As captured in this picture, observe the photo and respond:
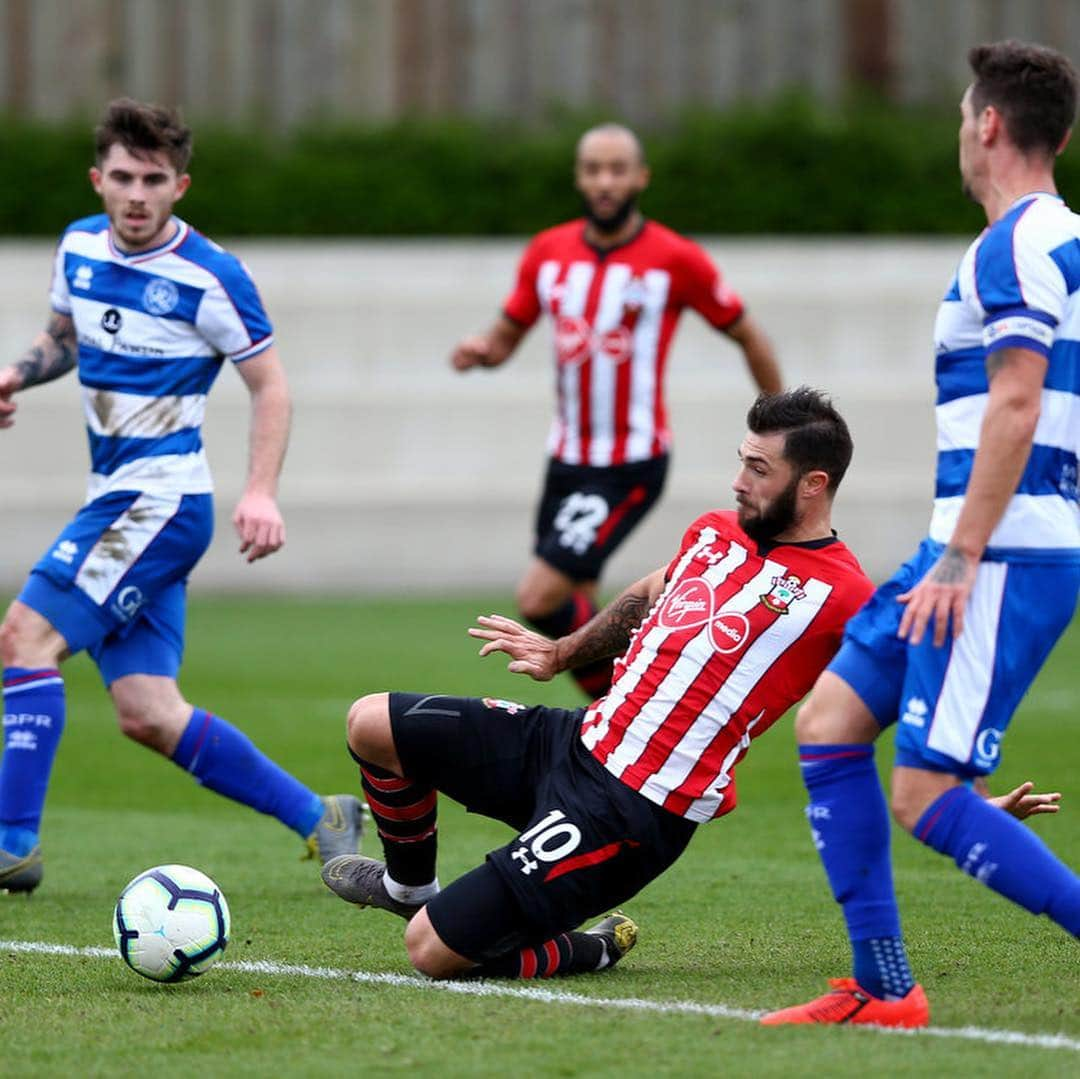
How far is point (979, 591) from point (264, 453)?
2.83m

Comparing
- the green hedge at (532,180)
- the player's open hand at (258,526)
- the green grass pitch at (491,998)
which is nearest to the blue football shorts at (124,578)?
the player's open hand at (258,526)

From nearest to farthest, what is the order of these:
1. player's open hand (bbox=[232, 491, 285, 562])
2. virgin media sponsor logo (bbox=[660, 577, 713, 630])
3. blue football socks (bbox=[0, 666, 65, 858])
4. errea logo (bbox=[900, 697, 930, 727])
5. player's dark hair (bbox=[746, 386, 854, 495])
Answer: errea logo (bbox=[900, 697, 930, 727])
player's dark hair (bbox=[746, 386, 854, 495])
virgin media sponsor logo (bbox=[660, 577, 713, 630])
player's open hand (bbox=[232, 491, 285, 562])
blue football socks (bbox=[0, 666, 65, 858])

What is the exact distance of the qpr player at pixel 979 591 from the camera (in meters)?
4.23

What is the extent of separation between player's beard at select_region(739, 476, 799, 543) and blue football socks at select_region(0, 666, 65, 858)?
8.16 feet

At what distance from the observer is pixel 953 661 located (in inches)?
168

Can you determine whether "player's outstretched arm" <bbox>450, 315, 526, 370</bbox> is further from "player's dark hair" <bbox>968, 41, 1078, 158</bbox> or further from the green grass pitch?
"player's dark hair" <bbox>968, 41, 1078, 158</bbox>

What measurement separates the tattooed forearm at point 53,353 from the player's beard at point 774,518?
2.77 meters

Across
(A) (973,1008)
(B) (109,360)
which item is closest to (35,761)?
(B) (109,360)

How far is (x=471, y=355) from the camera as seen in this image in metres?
9.42

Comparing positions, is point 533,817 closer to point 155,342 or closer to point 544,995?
point 544,995

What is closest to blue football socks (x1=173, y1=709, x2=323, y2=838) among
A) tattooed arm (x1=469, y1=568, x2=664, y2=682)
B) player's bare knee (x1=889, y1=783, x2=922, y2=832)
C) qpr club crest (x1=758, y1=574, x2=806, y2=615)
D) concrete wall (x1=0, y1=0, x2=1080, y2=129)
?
tattooed arm (x1=469, y1=568, x2=664, y2=682)

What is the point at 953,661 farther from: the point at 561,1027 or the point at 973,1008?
the point at 561,1027

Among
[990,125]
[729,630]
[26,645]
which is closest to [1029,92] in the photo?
[990,125]

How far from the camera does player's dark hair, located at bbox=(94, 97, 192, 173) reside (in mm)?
6441
